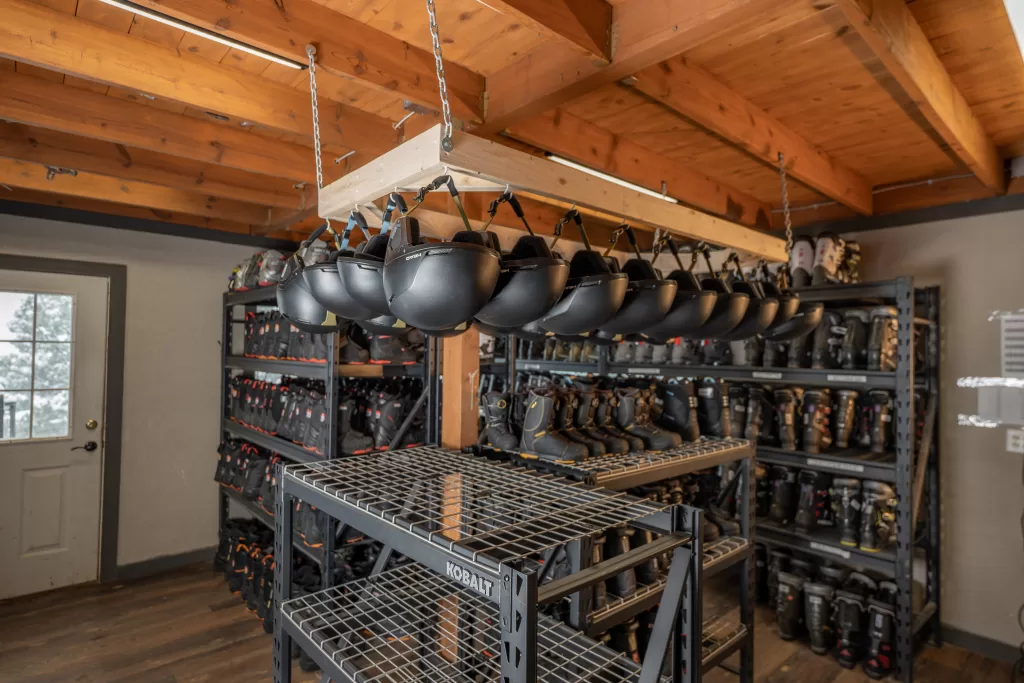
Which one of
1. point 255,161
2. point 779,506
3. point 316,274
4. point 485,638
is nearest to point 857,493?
point 779,506

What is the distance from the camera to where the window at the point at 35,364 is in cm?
367

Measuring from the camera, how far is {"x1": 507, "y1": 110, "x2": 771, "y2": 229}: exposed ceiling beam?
241 cm

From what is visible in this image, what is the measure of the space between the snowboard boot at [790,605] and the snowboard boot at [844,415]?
2.62ft

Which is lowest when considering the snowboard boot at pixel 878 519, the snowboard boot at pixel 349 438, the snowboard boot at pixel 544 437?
the snowboard boot at pixel 878 519

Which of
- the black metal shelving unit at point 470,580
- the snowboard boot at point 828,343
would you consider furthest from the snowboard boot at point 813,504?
the black metal shelving unit at point 470,580

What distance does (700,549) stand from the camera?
1366 millimetres

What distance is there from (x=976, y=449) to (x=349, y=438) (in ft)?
11.2

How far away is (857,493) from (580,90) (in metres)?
2.56

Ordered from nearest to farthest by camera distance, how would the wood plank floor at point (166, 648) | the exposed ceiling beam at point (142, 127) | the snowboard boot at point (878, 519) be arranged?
the exposed ceiling beam at point (142, 127) < the wood plank floor at point (166, 648) < the snowboard boot at point (878, 519)

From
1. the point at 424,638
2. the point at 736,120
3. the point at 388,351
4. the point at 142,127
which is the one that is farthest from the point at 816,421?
the point at 142,127

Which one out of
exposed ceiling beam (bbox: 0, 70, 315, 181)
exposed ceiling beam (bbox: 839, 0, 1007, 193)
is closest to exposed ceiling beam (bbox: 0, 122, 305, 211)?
exposed ceiling beam (bbox: 0, 70, 315, 181)

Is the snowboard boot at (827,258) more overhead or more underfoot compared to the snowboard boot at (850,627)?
more overhead

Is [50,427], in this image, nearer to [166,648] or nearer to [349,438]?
[166,648]

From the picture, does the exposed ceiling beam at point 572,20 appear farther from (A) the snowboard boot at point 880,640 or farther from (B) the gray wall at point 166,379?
(B) the gray wall at point 166,379
